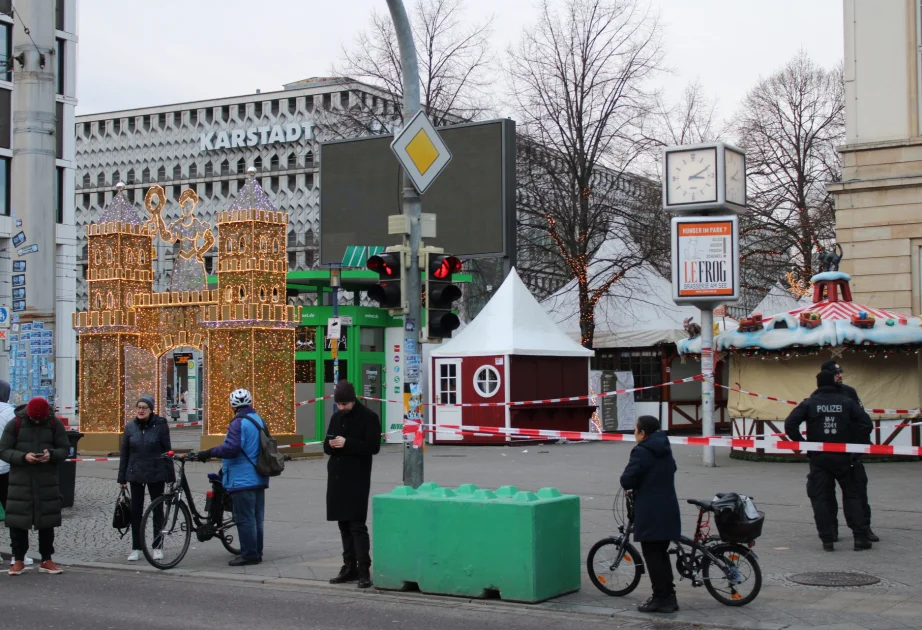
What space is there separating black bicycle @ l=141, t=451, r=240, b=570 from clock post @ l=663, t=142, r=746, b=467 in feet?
33.8

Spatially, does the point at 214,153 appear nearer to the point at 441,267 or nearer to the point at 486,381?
the point at 486,381

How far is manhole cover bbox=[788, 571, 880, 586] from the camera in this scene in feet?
31.6

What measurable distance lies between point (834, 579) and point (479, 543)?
3030 mm

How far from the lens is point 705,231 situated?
1991 centimetres

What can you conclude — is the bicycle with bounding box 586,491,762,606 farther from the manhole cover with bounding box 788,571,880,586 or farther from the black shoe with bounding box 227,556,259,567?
the black shoe with bounding box 227,556,259,567

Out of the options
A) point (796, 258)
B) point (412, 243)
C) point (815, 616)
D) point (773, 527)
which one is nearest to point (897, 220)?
point (773, 527)

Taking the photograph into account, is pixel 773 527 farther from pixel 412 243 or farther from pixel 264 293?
pixel 264 293

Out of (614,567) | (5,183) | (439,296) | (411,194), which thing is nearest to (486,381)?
(411,194)

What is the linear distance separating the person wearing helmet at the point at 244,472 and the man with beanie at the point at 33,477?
1355mm

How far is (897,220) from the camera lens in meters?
22.9

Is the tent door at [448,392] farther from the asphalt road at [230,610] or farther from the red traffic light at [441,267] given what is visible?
the asphalt road at [230,610]

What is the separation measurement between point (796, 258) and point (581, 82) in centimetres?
1142

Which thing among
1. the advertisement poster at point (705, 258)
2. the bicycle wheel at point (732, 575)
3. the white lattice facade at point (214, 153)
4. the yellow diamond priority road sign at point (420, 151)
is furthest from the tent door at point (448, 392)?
the white lattice facade at point (214, 153)

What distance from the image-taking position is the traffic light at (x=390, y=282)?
1152cm
